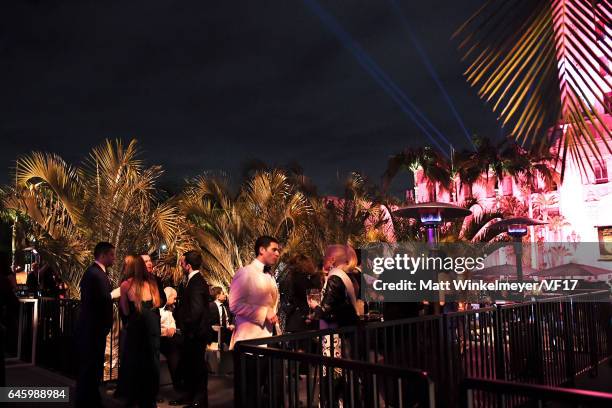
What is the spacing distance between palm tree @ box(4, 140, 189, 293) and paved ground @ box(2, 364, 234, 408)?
179cm

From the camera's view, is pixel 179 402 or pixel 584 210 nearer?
pixel 179 402

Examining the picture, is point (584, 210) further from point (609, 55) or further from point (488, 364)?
point (609, 55)

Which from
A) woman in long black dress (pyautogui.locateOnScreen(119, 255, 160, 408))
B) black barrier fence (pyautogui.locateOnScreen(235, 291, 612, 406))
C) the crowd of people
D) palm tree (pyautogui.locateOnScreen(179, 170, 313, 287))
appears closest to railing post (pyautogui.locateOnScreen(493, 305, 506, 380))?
black barrier fence (pyautogui.locateOnScreen(235, 291, 612, 406))

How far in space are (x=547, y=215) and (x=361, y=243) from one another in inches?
1328

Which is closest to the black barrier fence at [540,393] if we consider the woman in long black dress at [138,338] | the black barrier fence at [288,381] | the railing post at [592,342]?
the black barrier fence at [288,381]

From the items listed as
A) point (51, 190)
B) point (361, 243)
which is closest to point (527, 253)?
point (361, 243)

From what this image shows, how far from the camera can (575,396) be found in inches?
78.6

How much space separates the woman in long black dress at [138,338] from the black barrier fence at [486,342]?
2135 millimetres

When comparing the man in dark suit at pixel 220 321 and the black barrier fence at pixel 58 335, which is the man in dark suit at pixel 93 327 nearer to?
the black barrier fence at pixel 58 335

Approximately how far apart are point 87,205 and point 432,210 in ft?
21.9

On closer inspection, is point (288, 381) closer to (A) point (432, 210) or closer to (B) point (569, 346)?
(B) point (569, 346)

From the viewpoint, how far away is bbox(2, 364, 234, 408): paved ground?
6493 mm

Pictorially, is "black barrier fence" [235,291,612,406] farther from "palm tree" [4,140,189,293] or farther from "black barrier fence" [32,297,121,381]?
"palm tree" [4,140,189,293]

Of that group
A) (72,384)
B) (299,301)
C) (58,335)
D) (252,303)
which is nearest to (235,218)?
(299,301)
